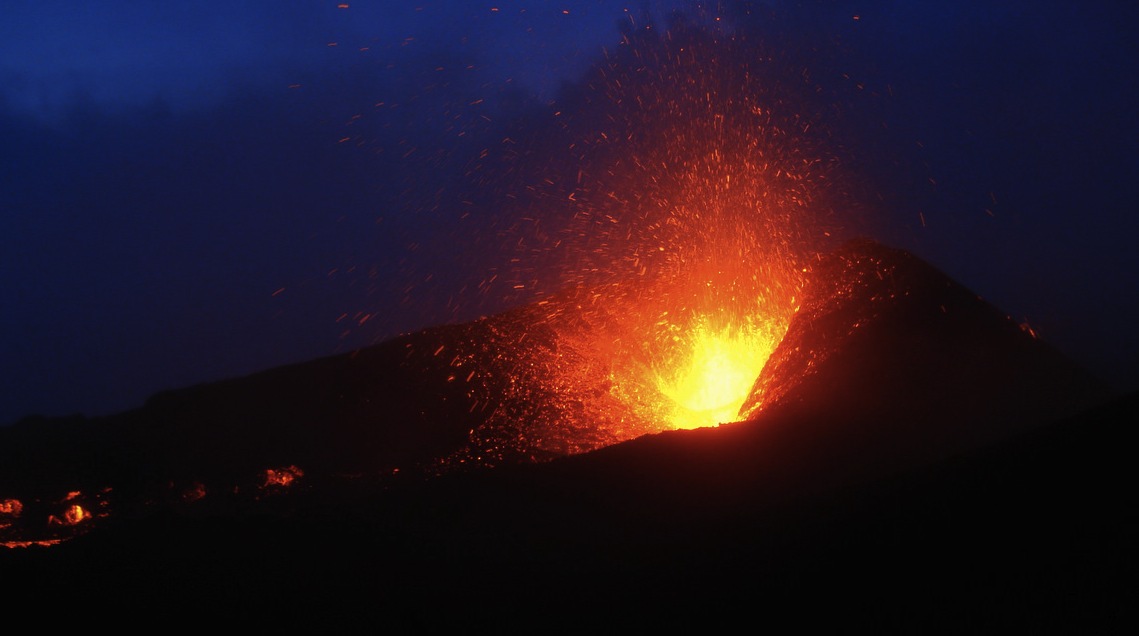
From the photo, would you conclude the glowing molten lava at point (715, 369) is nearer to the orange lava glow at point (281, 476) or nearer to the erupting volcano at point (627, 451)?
the erupting volcano at point (627, 451)

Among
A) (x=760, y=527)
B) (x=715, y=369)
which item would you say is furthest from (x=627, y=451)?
(x=715, y=369)

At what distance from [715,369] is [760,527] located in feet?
17.0

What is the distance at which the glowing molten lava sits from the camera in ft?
26.2

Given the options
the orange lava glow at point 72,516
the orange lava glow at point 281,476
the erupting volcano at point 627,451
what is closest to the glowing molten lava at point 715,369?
the erupting volcano at point 627,451

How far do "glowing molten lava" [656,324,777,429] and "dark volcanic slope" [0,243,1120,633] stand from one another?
3.30ft

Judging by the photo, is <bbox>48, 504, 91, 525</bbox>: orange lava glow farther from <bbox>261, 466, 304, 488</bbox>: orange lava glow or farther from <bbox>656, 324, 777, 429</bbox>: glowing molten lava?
<bbox>656, 324, 777, 429</bbox>: glowing molten lava

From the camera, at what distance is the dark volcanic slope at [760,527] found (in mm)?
2889

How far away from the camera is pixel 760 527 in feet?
11.2

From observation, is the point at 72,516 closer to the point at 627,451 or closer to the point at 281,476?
the point at 281,476

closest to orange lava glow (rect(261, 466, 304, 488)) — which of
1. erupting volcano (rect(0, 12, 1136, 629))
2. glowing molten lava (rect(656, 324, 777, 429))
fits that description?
erupting volcano (rect(0, 12, 1136, 629))

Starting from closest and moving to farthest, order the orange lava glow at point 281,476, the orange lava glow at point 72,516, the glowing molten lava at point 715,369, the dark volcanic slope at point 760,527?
the dark volcanic slope at point 760,527, the orange lava glow at point 72,516, the orange lava glow at point 281,476, the glowing molten lava at point 715,369

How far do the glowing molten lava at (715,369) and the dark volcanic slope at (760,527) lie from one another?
101 centimetres

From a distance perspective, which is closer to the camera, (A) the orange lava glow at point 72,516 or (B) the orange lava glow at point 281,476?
(A) the orange lava glow at point 72,516

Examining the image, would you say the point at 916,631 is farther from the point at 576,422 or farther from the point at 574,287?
the point at 574,287
